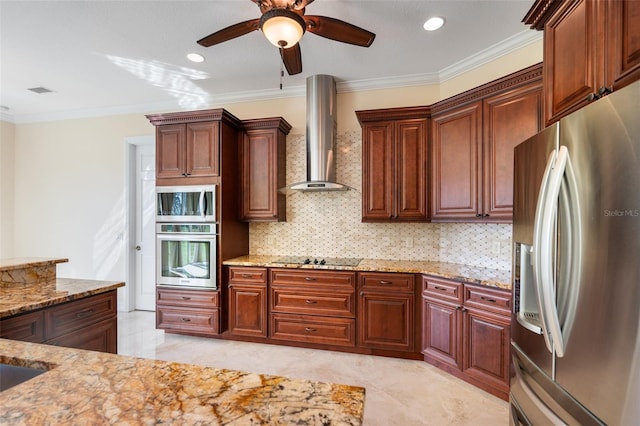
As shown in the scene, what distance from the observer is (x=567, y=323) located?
102cm

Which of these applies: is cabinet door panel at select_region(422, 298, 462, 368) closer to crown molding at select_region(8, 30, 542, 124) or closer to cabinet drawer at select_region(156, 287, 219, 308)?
cabinet drawer at select_region(156, 287, 219, 308)

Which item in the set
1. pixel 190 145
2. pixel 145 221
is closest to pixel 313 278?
pixel 190 145

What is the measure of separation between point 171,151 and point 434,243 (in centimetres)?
324

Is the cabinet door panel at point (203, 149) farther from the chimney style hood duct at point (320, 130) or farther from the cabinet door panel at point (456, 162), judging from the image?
the cabinet door panel at point (456, 162)

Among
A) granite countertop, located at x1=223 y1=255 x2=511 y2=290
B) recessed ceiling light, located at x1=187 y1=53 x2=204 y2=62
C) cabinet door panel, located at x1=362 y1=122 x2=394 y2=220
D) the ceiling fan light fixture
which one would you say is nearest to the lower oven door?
granite countertop, located at x1=223 y1=255 x2=511 y2=290

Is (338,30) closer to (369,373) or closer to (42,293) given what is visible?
(42,293)

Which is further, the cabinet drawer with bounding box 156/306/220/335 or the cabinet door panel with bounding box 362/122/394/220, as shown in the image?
the cabinet drawer with bounding box 156/306/220/335

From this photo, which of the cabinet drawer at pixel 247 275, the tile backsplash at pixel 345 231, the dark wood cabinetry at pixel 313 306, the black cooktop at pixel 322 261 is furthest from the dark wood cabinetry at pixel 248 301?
the tile backsplash at pixel 345 231

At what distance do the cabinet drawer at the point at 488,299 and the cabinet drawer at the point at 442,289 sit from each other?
0.07 metres

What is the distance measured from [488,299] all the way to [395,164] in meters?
1.56

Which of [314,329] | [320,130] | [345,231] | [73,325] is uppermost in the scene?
[320,130]

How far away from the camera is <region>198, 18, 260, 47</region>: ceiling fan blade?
6.19 ft

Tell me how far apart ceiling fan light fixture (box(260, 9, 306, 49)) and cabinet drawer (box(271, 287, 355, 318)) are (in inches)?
90.8

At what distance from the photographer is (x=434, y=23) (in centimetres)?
248
